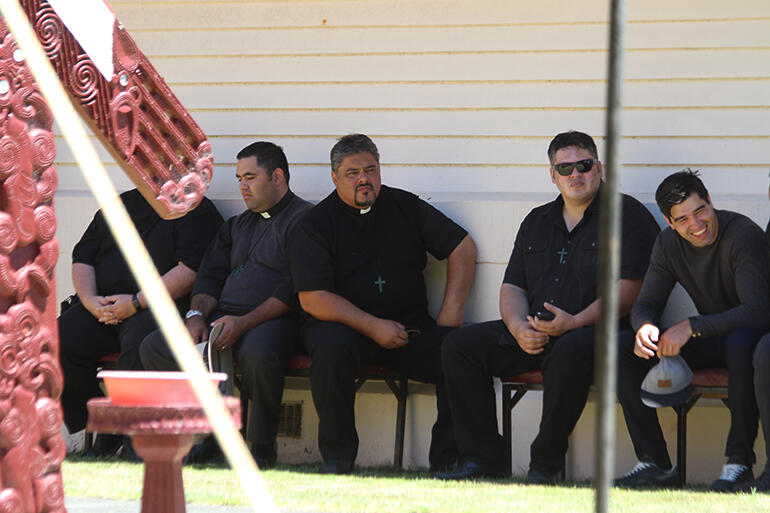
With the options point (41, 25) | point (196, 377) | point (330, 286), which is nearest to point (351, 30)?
point (330, 286)

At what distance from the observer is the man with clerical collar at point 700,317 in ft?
16.4

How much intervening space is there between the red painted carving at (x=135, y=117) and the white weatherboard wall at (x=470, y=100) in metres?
3.21

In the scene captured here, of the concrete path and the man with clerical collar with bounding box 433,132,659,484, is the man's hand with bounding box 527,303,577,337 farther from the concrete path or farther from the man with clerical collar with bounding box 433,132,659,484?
the concrete path

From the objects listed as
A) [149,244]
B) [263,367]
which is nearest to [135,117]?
[263,367]

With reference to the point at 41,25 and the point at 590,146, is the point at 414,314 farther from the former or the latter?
the point at 41,25

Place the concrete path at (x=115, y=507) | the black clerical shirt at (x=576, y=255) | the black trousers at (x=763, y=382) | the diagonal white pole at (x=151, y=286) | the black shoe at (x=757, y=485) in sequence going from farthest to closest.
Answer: the black clerical shirt at (x=576, y=255) → the black trousers at (x=763, y=382) → the black shoe at (x=757, y=485) → the concrete path at (x=115, y=507) → the diagonal white pole at (x=151, y=286)

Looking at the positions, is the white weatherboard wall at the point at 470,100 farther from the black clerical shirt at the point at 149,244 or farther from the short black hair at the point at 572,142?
the short black hair at the point at 572,142

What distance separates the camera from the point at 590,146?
5.77 m

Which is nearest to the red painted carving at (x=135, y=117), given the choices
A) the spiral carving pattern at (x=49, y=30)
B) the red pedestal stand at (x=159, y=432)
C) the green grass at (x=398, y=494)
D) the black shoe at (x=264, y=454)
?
the spiral carving pattern at (x=49, y=30)

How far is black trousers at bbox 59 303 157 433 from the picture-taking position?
6363 mm

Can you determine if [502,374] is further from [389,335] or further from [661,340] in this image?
[661,340]

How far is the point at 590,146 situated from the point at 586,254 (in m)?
0.53

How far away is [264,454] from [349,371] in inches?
23.9

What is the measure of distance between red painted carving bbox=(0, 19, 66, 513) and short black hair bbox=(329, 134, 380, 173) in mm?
2921
